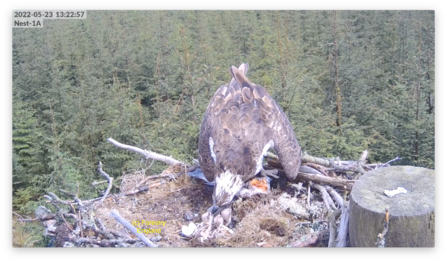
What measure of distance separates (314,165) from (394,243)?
2.65m

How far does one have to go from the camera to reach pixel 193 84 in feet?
29.0

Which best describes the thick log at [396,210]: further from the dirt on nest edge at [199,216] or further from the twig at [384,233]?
the dirt on nest edge at [199,216]

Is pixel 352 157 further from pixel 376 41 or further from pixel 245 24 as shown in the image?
pixel 245 24

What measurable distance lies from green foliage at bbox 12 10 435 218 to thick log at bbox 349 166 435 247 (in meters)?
3.46

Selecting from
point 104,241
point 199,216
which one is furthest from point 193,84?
point 104,241

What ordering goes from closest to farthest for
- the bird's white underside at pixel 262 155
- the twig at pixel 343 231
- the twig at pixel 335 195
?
the twig at pixel 343 231, the twig at pixel 335 195, the bird's white underside at pixel 262 155

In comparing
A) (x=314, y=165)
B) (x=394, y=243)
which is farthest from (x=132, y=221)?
(x=394, y=243)

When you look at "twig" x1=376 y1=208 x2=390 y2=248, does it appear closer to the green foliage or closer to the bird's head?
the bird's head

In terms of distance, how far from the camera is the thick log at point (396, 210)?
3.36 m

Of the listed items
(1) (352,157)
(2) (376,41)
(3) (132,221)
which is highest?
(2) (376,41)

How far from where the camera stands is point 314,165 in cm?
601

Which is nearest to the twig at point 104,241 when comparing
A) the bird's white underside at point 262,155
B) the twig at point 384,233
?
the bird's white underside at point 262,155

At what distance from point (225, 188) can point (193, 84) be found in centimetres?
422

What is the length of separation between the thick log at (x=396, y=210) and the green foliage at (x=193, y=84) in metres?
3.46
